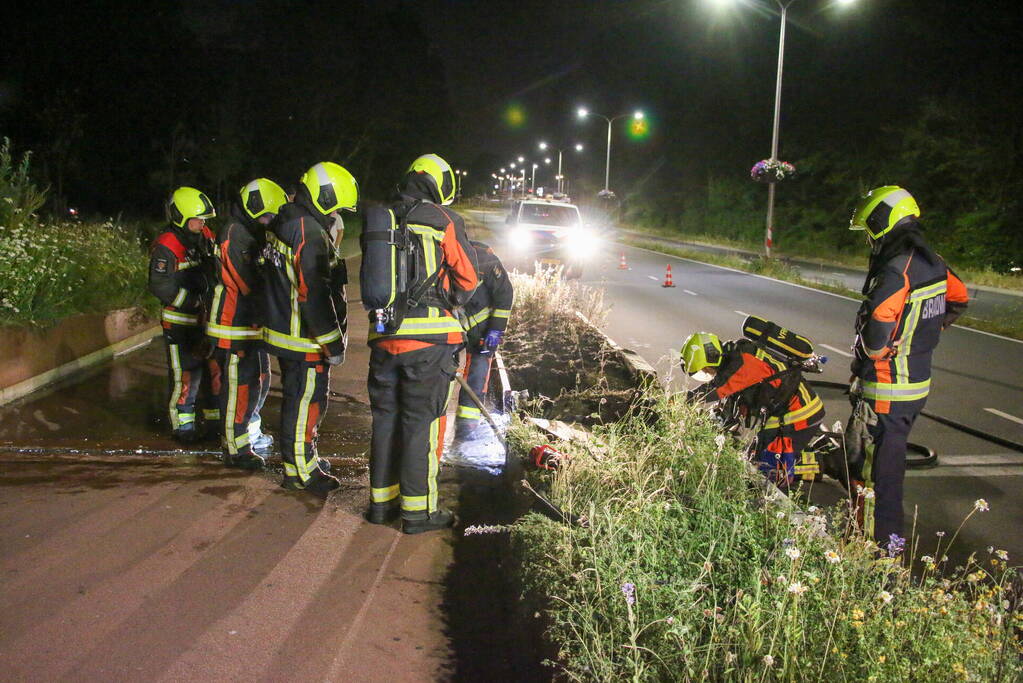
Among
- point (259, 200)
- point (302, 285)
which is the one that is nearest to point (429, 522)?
point (302, 285)

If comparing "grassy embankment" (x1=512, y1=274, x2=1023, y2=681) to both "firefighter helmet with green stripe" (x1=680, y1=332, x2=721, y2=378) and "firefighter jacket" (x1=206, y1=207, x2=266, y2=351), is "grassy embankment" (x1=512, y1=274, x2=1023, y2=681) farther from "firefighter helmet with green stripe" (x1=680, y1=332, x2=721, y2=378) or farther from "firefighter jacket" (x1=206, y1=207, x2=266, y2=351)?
"firefighter jacket" (x1=206, y1=207, x2=266, y2=351)

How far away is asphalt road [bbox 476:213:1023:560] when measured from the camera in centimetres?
576

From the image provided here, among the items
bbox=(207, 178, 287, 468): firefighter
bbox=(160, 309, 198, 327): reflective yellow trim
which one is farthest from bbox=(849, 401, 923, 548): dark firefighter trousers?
bbox=(160, 309, 198, 327): reflective yellow trim

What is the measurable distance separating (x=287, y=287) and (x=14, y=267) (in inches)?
155

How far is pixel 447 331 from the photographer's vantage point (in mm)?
4523

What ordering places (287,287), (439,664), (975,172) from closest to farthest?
(439,664) → (287,287) → (975,172)

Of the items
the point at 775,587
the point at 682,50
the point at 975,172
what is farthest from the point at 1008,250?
the point at 682,50

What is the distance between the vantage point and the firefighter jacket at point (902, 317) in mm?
4488

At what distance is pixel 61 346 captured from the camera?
798cm

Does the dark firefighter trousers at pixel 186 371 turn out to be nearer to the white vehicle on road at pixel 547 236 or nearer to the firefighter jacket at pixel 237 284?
the firefighter jacket at pixel 237 284

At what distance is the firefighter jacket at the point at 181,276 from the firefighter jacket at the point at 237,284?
1.65 feet

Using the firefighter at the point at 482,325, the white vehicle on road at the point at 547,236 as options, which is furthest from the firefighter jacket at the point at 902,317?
the white vehicle on road at the point at 547,236

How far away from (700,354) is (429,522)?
1945 millimetres

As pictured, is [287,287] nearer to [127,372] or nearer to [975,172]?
[127,372]
